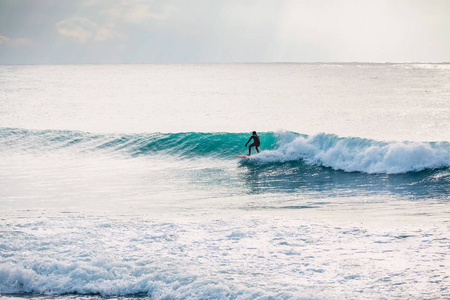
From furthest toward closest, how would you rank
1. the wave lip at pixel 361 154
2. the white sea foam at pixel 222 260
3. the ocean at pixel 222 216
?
1. the wave lip at pixel 361 154
2. the ocean at pixel 222 216
3. the white sea foam at pixel 222 260

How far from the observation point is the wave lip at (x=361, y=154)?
17.2m

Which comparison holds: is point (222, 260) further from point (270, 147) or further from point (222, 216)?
point (270, 147)

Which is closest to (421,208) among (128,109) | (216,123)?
(216,123)

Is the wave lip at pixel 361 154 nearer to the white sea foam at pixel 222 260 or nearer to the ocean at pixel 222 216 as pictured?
the ocean at pixel 222 216

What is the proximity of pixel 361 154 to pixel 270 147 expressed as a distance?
18.3ft

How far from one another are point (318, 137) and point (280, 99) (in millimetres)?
32814

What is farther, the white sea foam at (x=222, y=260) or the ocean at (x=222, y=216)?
the ocean at (x=222, y=216)

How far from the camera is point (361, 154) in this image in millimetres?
18766

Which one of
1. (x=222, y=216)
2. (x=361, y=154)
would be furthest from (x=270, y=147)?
(x=222, y=216)

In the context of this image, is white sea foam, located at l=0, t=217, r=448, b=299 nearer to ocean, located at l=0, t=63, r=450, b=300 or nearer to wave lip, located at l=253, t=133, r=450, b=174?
ocean, located at l=0, t=63, r=450, b=300

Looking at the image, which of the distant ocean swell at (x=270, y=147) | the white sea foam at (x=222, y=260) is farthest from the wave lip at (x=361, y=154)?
the white sea foam at (x=222, y=260)

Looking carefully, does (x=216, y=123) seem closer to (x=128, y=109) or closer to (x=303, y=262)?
(x=128, y=109)

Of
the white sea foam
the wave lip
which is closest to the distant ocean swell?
the wave lip

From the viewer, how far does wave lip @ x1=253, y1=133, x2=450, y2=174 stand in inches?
679
